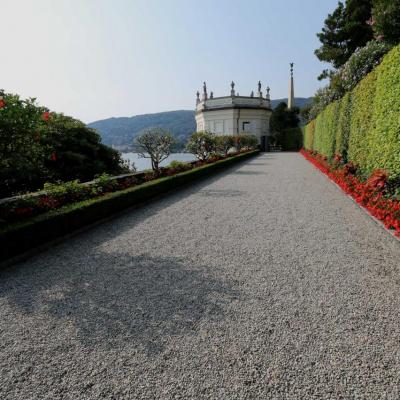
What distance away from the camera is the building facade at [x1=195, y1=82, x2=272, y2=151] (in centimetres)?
5144

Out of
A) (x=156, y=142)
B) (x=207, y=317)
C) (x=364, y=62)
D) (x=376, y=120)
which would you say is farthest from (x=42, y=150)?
(x=364, y=62)

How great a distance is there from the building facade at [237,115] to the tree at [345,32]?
698 inches

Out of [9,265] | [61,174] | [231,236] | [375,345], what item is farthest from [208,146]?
[375,345]

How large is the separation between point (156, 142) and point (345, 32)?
27920 millimetres

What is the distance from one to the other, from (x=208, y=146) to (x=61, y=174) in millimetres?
14402

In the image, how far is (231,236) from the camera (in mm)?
5668

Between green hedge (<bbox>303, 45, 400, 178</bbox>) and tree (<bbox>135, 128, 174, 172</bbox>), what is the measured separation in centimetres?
848

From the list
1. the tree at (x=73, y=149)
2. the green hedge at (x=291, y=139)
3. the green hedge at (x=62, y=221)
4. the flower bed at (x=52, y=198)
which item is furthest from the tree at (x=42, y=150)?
the green hedge at (x=291, y=139)

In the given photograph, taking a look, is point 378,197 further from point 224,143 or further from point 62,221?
point 224,143

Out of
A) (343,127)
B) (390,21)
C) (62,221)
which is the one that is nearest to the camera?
(62,221)

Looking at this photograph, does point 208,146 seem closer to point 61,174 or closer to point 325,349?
point 61,174

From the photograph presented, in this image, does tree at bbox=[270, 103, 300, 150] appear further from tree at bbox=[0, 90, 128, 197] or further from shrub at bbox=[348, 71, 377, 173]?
shrub at bbox=[348, 71, 377, 173]

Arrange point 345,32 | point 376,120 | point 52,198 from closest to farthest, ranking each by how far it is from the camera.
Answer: point 52,198 < point 376,120 < point 345,32

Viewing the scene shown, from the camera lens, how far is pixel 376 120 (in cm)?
835
